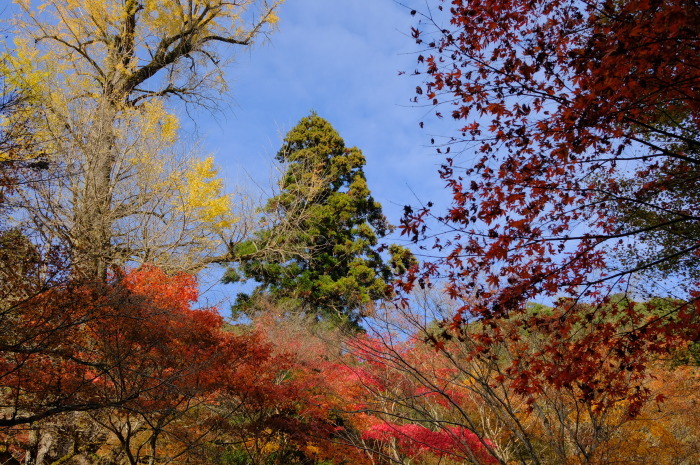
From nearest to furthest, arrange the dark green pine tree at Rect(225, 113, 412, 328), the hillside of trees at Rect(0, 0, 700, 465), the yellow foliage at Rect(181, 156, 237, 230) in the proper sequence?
the hillside of trees at Rect(0, 0, 700, 465) → the yellow foliage at Rect(181, 156, 237, 230) → the dark green pine tree at Rect(225, 113, 412, 328)

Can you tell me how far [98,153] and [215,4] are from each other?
22.0 ft

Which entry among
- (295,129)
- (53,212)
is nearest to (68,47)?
(53,212)

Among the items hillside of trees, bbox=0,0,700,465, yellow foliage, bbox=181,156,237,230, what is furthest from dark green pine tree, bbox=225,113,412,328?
yellow foliage, bbox=181,156,237,230

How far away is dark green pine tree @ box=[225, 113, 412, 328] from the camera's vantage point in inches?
757

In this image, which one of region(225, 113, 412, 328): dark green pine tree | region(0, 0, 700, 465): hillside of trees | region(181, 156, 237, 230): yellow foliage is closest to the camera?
region(0, 0, 700, 465): hillside of trees

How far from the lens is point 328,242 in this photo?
19.9 meters

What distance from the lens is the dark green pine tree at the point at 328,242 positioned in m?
19.2

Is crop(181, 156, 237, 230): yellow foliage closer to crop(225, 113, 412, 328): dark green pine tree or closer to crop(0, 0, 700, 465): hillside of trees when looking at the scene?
crop(0, 0, 700, 465): hillside of trees

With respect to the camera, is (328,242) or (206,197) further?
(328,242)

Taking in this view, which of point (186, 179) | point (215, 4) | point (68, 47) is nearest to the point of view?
point (186, 179)

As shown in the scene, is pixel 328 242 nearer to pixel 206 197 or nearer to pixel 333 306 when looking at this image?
pixel 333 306

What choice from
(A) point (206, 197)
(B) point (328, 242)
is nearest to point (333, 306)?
(B) point (328, 242)

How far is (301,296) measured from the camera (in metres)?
19.6

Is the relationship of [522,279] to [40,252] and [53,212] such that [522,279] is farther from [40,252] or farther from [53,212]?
[53,212]
